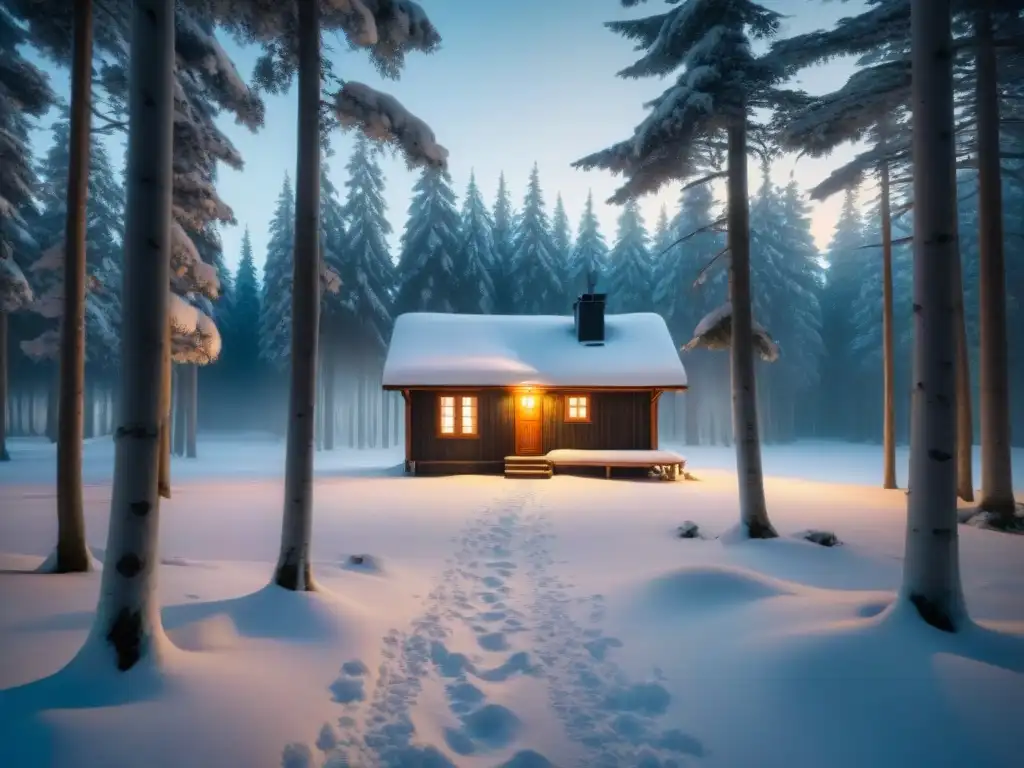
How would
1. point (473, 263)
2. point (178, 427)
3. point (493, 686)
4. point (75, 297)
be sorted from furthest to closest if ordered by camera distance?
point (473, 263) < point (178, 427) < point (75, 297) < point (493, 686)

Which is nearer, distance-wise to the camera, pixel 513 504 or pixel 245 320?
pixel 513 504

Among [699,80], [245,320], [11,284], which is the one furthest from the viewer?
[245,320]

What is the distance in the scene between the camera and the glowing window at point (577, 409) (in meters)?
19.0

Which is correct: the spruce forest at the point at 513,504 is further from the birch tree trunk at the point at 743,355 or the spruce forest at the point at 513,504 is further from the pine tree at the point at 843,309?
the pine tree at the point at 843,309

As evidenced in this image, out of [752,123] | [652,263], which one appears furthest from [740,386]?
[652,263]

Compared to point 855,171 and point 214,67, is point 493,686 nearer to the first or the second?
point 214,67

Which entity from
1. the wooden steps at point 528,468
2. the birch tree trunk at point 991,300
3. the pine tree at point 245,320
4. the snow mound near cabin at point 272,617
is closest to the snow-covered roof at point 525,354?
the wooden steps at point 528,468

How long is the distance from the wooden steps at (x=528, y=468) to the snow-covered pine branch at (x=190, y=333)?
9.13m

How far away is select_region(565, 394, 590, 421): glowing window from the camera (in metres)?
19.0

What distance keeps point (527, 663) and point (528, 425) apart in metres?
14.4

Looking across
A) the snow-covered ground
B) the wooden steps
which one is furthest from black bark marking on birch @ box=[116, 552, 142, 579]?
the wooden steps

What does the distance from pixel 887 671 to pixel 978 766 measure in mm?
799

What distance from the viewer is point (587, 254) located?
38688 mm

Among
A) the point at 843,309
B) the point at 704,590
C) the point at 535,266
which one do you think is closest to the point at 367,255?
the point at 535,266
